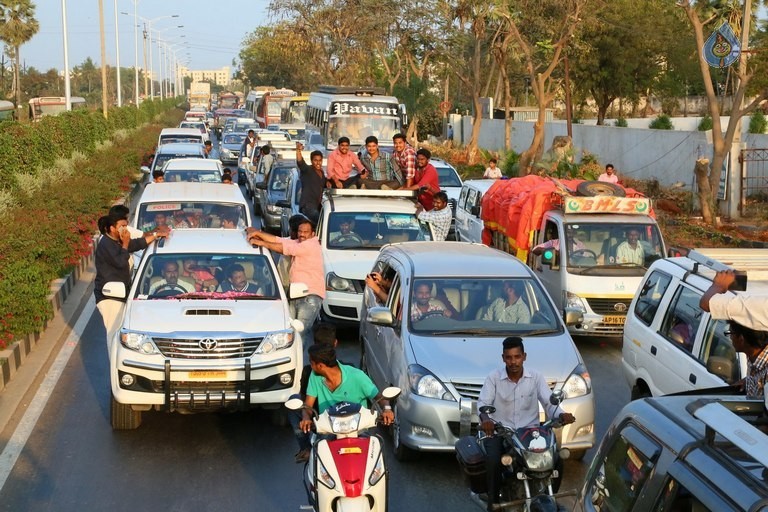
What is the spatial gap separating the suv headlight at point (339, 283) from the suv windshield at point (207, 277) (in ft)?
10.5

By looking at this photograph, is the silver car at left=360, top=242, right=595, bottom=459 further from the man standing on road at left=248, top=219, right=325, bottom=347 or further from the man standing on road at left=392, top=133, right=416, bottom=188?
the man standing on road at left=392, top=133, right=416, bottom=188

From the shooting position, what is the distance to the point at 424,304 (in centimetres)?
928

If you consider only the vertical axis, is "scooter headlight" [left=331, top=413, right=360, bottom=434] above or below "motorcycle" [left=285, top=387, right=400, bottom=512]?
above

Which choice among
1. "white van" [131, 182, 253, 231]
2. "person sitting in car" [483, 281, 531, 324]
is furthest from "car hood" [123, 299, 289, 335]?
"white van" [131, 182, 253, 231]

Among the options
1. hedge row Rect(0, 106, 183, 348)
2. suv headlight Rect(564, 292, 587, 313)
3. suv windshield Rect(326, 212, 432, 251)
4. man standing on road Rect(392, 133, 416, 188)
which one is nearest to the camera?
hedge row Rect(0, 106, 183, 348)

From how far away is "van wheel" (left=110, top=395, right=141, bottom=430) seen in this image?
9336mm

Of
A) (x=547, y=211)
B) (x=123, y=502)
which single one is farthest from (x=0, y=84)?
(x=123, y=502)

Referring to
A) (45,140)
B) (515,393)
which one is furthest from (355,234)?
(45,140)

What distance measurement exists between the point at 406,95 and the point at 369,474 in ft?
166

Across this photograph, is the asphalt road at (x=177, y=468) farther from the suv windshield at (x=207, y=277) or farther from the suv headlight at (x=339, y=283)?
the suv headlight at (x=339, y=283)

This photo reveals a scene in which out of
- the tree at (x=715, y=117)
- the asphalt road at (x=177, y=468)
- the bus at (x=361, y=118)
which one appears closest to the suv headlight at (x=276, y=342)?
the asphalt road at (x=177, y=468)

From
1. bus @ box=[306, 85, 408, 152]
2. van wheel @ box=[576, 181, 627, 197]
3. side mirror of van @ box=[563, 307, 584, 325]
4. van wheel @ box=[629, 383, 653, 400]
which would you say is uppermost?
bus @ box=[306, 85, 408, 152]

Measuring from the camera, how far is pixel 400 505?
7695mm

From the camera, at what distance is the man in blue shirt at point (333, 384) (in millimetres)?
6586
